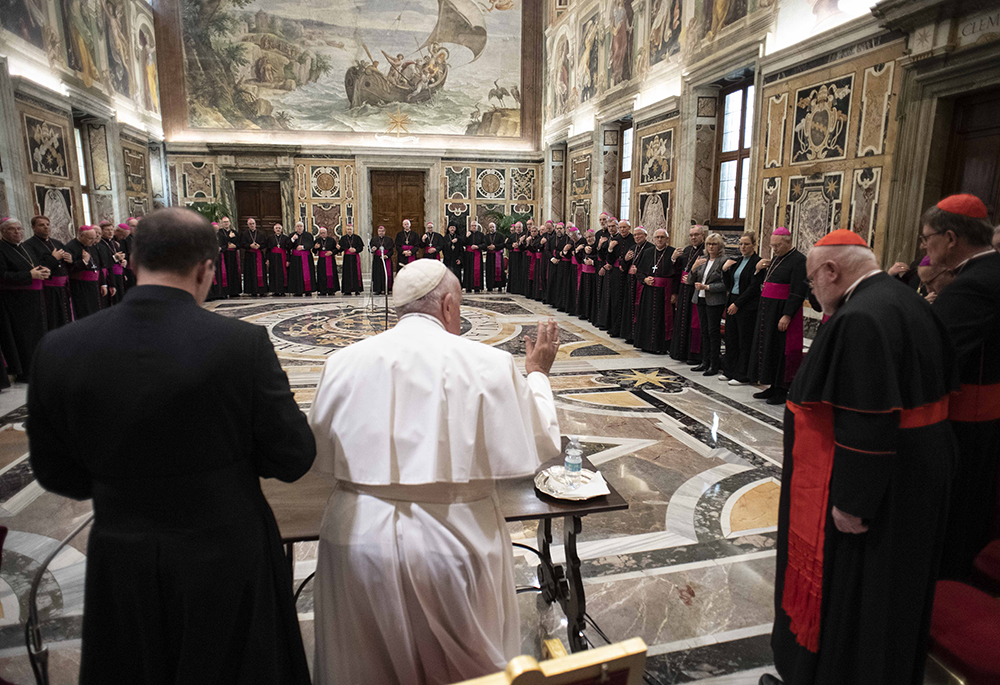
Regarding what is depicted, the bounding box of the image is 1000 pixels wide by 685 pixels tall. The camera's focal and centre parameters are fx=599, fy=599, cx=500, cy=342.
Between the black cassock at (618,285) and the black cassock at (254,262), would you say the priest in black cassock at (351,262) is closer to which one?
the black cassock at (254,262)

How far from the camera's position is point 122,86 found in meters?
14.5

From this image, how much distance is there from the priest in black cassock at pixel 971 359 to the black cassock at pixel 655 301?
5511 millimetres

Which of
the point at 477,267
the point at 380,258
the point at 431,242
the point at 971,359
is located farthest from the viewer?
the point at 477,267

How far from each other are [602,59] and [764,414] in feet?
37.4

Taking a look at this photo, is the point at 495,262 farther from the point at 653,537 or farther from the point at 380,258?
the point at 653,537

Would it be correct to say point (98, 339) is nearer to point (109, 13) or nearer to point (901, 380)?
point (901, 380)

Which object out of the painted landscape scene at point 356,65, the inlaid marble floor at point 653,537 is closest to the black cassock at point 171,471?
the inlaid marble floor at point 653,537

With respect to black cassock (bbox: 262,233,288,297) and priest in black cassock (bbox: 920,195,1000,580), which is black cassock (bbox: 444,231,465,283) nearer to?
black cassock (bbox: 262,233,288,297)

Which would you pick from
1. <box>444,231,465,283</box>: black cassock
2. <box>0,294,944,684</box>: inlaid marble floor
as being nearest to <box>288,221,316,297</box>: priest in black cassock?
<box>444,231,465,283</box>: black cassock

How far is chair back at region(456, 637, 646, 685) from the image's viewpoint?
3.26ft

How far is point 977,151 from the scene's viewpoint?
6.04 metres

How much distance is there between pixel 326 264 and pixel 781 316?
1183cm

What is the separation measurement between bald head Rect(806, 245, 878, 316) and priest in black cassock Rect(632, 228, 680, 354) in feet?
20.3

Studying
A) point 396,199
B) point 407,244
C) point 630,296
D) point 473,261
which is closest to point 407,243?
point 407,244
